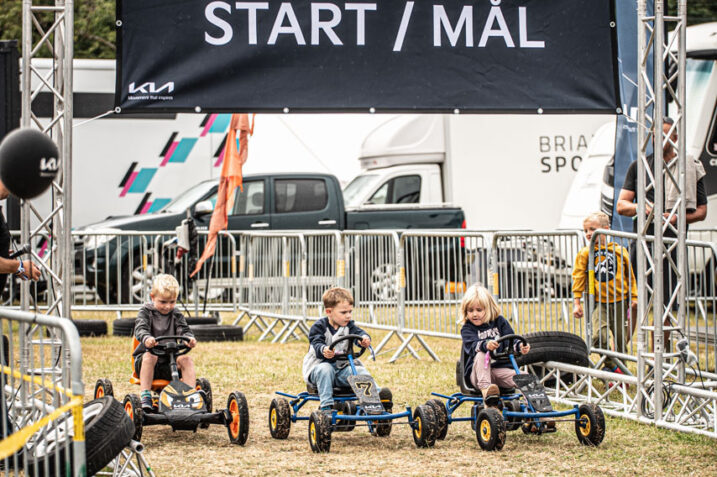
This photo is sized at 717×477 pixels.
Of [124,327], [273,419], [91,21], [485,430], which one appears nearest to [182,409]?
[273,419]

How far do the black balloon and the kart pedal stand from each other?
412cm

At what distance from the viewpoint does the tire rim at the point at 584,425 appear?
736cm

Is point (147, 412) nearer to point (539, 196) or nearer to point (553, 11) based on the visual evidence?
point (553, 11)

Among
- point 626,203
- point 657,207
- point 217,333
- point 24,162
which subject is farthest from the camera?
point 217,333

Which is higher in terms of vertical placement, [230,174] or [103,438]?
[230,174]

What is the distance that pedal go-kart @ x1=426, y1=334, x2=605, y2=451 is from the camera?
720 centimetres

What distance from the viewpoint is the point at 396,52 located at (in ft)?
26.8

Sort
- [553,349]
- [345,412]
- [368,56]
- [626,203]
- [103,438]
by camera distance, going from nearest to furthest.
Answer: [103,438], [345,412], [368,56], [553,349], [626,203]

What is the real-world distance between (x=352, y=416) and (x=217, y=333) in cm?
673

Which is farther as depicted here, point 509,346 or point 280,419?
point 509,346

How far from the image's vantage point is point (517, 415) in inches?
286

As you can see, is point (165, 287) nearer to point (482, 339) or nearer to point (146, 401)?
point (146, 401)

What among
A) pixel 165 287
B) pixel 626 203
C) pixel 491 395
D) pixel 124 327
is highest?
pixel 626 203

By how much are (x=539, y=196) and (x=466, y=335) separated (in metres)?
12.4
